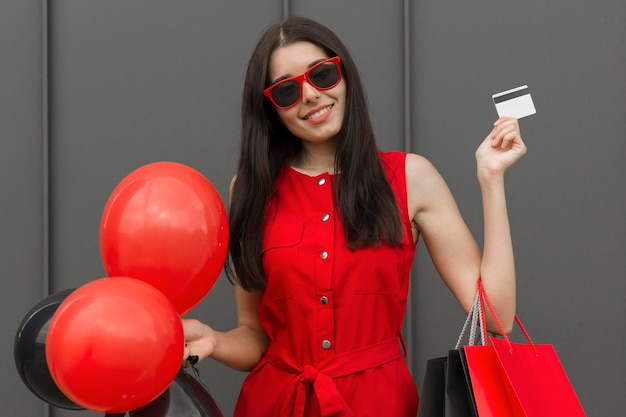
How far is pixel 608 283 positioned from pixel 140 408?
71.1 inches

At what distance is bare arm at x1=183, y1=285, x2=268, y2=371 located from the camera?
6.94 feet

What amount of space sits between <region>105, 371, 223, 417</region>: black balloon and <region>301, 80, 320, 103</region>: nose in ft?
2.27

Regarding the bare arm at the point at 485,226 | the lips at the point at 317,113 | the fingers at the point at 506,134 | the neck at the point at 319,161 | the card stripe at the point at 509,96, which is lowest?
the bare arm at the point at 485,226

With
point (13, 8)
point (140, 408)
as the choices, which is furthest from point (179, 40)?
point (140, 408)

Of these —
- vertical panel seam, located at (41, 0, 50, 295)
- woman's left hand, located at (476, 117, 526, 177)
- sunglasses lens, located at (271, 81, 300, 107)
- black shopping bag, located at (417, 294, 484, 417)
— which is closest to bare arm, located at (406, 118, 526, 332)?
woman's left hand, located at (476, 117, 526, 177)

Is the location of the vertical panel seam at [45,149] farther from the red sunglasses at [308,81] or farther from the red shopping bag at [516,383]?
the red shopping bag at [516,383]

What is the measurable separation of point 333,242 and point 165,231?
45 centimetres

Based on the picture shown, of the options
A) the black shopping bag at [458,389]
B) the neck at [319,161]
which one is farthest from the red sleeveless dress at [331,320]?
the black shopping bag at [458,389]

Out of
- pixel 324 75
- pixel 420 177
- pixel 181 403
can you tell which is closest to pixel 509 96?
pixel 420 177

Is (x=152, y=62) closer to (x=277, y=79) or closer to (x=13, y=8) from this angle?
(x=13, y=8)

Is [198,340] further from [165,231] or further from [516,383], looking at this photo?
[516,383]

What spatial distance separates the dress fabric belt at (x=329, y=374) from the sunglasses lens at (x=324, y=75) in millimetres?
626

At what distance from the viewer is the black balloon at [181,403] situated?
187 cm

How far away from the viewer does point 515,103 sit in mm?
2143
